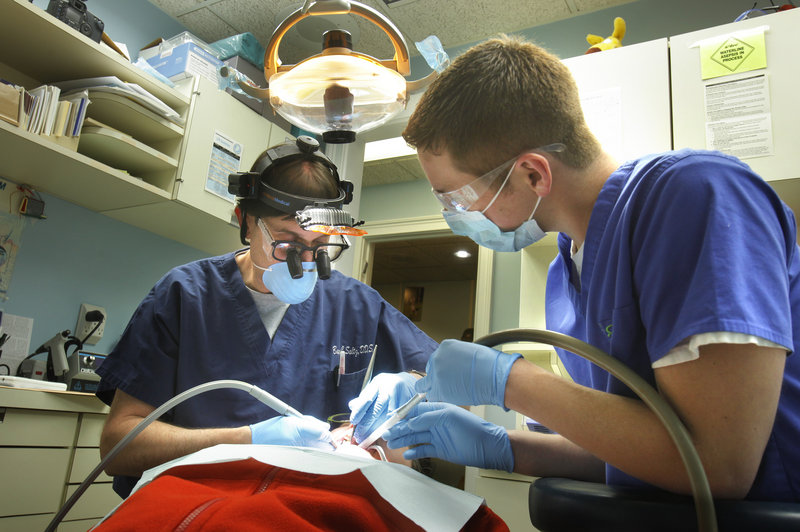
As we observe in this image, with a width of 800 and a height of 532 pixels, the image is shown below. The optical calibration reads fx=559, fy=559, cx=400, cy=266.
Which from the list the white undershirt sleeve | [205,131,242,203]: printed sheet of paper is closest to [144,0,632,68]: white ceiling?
[205,131,242,203]: printed sheet of paper

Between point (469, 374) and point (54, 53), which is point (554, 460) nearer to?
point (469, 374)

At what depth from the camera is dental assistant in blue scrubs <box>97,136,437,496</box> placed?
1.22 meters

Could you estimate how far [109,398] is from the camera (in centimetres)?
129

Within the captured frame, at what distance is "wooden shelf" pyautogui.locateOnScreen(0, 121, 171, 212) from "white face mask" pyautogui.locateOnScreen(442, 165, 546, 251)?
5.63 feet

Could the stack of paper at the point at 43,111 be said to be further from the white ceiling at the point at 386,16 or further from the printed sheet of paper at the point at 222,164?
the white ceiling at the point at 386,16

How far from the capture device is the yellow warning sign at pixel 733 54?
77.0 inches

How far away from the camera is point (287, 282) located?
143 centimetres

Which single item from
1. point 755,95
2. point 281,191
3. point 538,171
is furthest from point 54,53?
point 755,95

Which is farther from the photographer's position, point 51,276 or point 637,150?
point 51,276

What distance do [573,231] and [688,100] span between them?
140cm

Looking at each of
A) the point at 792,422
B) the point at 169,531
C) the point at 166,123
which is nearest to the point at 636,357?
the point at 792,422

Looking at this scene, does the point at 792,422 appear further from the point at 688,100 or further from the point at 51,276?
the point at 51,276

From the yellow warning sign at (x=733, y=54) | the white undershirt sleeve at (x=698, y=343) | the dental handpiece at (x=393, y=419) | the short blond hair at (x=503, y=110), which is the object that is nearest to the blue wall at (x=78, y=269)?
the dental handpiece at (x=393, y=419)

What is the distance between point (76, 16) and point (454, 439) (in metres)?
2.30
